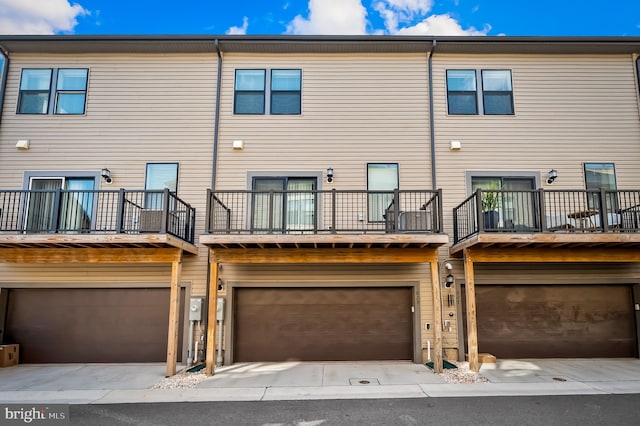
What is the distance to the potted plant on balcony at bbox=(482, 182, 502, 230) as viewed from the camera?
8.00 m

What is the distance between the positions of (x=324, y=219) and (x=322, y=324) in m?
2.45

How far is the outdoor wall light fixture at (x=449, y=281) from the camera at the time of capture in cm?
926

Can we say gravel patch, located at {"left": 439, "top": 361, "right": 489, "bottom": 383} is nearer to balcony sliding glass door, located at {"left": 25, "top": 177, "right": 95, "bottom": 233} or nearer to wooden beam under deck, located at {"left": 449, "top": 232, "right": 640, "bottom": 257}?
wooden beam under deck, located at {"left": 449, "top": 232, "right": 640, "bottom": 257}

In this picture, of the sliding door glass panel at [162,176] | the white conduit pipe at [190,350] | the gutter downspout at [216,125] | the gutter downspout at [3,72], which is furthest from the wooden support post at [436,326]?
the gutter downspout at [3,72]

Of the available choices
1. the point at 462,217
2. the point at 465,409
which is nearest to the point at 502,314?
the point at 462,217

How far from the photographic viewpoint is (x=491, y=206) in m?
8.71

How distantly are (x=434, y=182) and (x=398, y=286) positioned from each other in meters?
2.63

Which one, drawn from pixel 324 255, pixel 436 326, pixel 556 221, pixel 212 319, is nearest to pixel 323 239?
pixel 324 255

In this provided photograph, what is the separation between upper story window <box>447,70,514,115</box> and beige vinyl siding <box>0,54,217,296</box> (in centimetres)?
614

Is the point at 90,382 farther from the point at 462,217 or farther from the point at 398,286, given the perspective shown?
the point at 462,217

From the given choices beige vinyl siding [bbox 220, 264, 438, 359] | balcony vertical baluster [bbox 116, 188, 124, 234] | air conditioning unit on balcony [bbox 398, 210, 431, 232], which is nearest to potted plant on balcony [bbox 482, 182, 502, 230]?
air conditioning unit on balcony [bbox 398, 210, 431, 232]

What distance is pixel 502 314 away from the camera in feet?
30.9

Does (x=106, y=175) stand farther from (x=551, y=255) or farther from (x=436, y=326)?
(x=551, y=255)

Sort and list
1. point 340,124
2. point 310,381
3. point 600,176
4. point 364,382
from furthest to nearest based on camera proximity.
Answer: point 340,124, point 600,176, point 310,381, point 364,382
